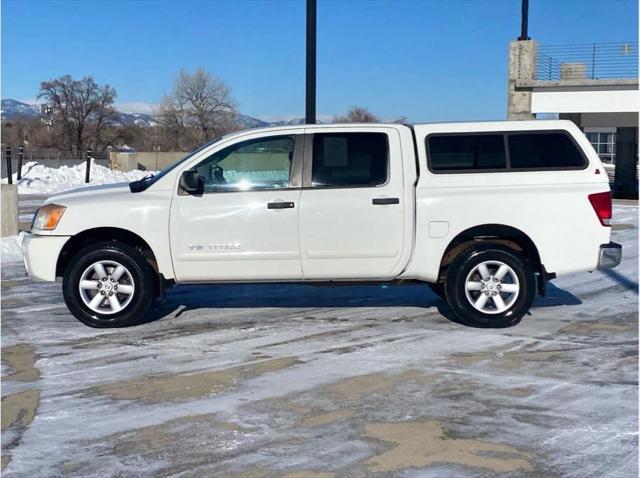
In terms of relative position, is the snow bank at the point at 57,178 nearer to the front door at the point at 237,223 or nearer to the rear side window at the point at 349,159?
the front door at the point at 237,223

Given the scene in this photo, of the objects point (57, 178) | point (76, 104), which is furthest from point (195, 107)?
point (57, 178)

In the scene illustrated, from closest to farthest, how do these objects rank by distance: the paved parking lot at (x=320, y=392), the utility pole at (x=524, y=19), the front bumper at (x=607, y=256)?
the paved parking lot at (x=320, y=392)
the front bumper at (x=607, y=256)
the utility pole at (x=524, y=19)

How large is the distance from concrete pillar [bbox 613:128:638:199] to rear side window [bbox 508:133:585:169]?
86.5ft

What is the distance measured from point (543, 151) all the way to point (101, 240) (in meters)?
4.42

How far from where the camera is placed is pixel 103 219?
705cm

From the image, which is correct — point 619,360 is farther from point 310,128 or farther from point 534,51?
point 534,51

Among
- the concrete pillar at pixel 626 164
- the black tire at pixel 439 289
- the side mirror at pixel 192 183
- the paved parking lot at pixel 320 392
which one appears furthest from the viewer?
the concrete pillar at pixel 626 164

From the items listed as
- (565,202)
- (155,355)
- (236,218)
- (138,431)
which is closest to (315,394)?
(138,431)

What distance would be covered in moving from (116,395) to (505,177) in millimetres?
4141

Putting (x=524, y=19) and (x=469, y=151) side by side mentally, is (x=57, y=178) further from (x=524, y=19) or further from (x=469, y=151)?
(x=469, y=151)

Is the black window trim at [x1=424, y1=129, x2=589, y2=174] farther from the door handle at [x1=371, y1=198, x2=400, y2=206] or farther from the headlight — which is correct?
the headlight

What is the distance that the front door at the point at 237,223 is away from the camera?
7000mm

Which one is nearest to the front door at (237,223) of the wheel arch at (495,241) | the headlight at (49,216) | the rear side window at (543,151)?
the headlight at (49,216)

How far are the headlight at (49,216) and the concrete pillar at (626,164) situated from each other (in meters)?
28.7
